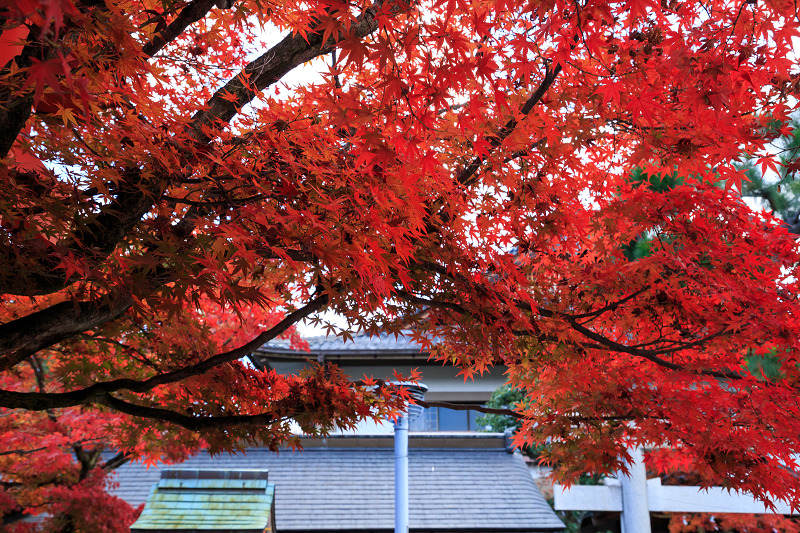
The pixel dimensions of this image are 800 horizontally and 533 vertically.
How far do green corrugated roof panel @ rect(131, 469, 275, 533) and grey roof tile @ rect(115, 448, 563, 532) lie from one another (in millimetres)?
1025

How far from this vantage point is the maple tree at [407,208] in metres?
2.40

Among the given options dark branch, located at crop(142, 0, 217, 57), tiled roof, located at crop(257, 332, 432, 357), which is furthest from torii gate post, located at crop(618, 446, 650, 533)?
dark branch, located at crop(142, 0, 217, 57)

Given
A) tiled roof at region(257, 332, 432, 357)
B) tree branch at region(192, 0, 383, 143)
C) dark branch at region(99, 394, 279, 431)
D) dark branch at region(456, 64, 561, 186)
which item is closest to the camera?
tree branch at region(192, 0, 383, 143)

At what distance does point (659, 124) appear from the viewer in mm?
3660

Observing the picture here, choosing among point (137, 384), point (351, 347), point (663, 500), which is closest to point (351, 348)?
point (351, 347)

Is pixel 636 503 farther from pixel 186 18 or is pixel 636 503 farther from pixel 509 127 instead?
pixel 186 18

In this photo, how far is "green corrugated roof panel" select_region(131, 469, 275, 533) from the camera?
7.25 meters

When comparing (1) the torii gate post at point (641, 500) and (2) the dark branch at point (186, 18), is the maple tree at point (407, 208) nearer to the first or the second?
(2) the dark branch at point (186, 18)

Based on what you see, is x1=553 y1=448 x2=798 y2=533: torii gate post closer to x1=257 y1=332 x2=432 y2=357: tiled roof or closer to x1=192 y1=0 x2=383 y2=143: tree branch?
x1=257 y1=332 x2=432 y2=357: tiled roof

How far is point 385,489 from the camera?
10.7 meters

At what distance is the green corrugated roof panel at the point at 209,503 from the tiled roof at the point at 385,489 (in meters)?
2.13

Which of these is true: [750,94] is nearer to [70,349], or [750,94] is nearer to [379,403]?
[379,403]

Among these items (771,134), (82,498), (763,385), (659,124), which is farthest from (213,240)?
(82,498)

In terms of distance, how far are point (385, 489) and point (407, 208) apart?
364 inches
